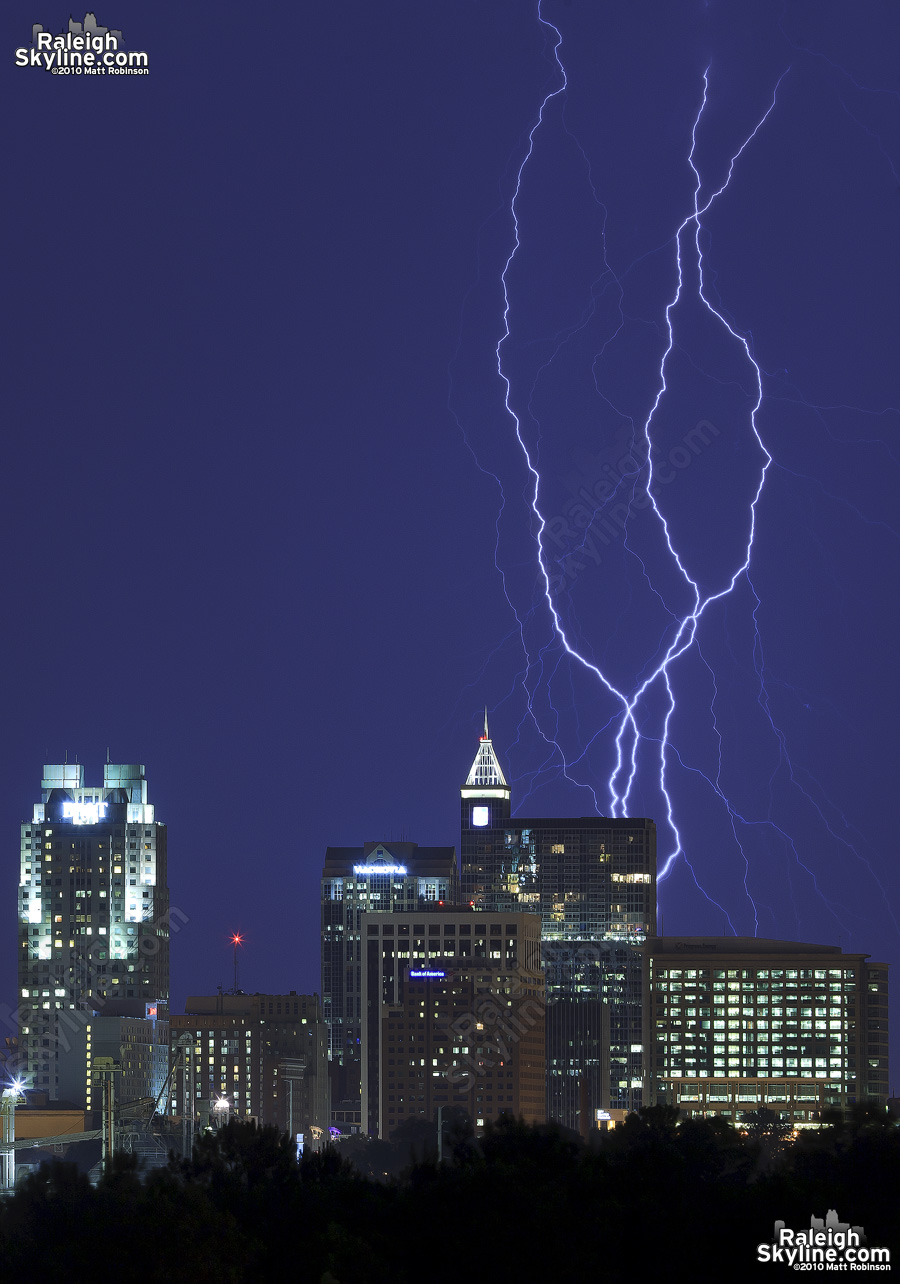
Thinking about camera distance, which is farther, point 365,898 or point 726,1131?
point 365,898

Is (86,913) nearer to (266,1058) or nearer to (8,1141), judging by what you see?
(266,1058)

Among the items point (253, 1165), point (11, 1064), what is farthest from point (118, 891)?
point (253, 1165)

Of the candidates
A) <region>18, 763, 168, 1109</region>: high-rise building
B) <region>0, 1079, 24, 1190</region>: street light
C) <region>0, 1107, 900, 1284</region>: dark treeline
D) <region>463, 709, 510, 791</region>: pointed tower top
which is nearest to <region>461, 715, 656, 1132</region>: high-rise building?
<region>463, 709, 510, 791</region>: pointed tower top

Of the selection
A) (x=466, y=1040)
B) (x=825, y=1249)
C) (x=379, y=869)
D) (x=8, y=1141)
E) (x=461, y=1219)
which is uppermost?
(x=379, y=869)

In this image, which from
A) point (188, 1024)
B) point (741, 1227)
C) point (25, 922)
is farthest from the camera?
point (188, 1024)

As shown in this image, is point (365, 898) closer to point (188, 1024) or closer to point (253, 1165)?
point (188, 1024)

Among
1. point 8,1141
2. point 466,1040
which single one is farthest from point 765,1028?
point 8,1141
